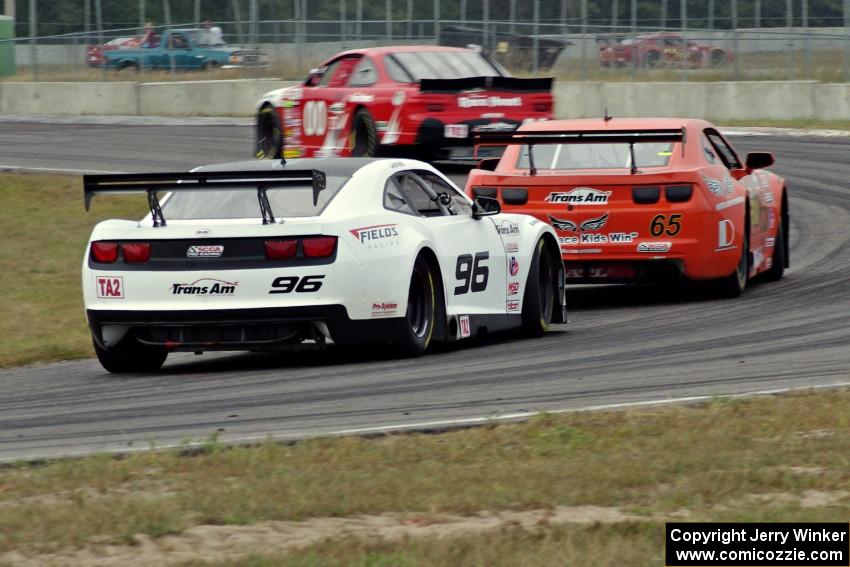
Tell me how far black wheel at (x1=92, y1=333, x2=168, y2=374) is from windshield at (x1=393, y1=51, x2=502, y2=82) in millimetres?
11022

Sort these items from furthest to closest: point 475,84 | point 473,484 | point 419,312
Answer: point 475,84
point 419,312
point 473,484

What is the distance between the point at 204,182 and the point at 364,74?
11.6 meters

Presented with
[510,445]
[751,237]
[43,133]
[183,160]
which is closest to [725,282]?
[751,237]

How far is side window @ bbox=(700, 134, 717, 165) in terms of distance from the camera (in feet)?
43.1

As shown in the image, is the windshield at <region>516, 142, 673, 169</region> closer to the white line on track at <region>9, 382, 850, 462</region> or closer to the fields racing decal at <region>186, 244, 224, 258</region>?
the fields racing decal at <region>186, 244, 224, 258</region>

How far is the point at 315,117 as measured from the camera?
70.2ft

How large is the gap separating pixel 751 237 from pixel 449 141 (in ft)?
23.0

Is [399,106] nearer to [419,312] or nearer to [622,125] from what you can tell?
[622,125]

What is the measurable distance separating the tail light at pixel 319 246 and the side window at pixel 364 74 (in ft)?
38.3

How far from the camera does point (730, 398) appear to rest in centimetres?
808

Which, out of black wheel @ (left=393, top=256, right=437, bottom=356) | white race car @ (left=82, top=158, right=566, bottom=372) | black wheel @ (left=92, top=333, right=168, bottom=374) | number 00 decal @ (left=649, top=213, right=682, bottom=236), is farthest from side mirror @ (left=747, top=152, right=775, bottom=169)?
black wheel @ (left=92, top=333, right=168, bottom=374)

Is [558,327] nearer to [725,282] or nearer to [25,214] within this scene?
[725,282]

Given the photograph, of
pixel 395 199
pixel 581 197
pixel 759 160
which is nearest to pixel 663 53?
pixel 759 160

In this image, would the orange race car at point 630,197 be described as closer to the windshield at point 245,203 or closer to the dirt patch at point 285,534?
the windshield at point 245,203
